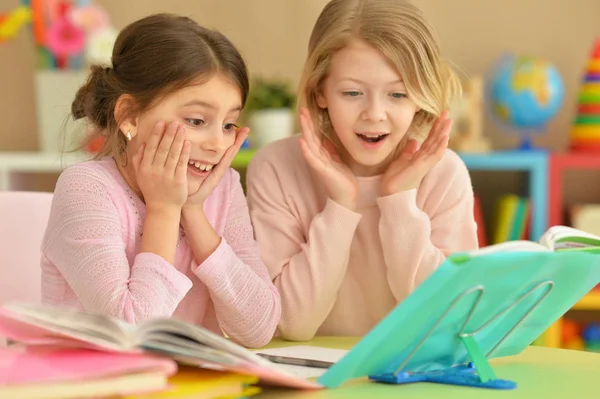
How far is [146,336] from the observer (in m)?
0.70

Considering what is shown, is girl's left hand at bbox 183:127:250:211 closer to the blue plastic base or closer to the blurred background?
the blue plastic base

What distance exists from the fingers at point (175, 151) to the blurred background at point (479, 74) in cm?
177

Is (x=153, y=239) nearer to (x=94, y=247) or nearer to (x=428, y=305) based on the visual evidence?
(x=94, y=247)

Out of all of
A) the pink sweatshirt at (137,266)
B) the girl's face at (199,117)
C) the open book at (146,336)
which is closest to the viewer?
the open book at (146,336)

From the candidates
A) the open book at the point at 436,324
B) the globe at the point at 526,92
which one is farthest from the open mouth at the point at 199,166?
the globe at the point at 526,92

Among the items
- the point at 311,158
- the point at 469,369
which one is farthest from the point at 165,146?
the point at 469,369

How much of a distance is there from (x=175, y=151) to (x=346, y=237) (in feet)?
1.06

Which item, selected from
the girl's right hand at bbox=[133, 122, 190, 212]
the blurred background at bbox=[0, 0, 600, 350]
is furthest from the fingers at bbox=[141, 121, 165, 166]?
the blurred background at bbox=[0, 0, 600, 350]

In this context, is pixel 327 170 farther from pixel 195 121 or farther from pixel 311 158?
pixel 195 121

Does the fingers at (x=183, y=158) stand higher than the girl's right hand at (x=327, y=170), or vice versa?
the girl's right hand at (x=327, y=170)

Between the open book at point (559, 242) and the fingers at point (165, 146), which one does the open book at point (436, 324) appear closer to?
the open book at point (559, 242)

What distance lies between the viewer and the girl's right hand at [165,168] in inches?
45.1

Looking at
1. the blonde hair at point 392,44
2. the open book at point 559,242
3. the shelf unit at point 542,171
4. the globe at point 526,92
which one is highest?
the globe at point 526,92

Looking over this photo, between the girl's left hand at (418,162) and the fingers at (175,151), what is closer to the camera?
the fingers at (175,151)
